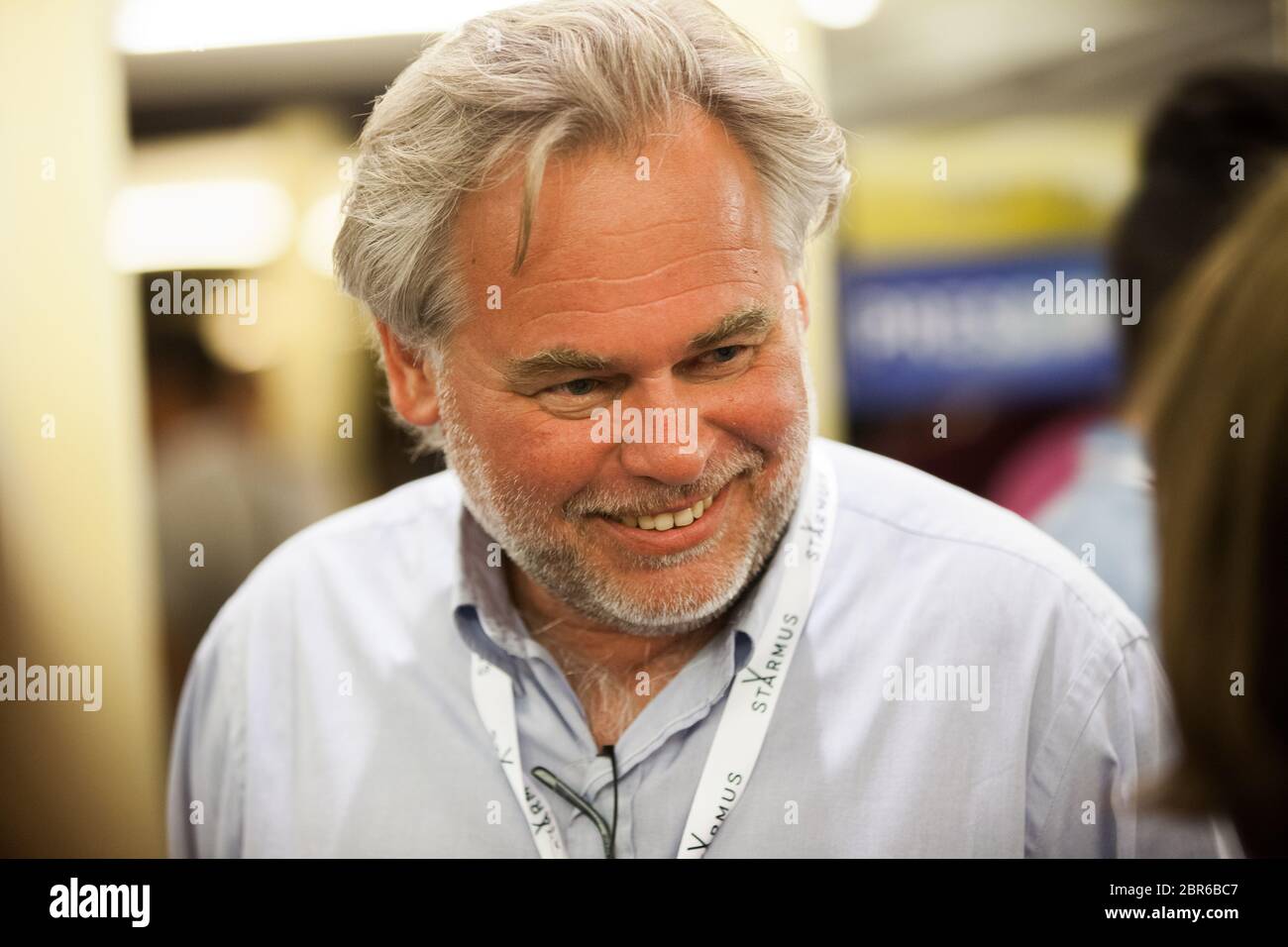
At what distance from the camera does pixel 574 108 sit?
4.37ft

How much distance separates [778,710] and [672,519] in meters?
0.29

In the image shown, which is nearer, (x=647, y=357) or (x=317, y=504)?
(x=647, y=357)

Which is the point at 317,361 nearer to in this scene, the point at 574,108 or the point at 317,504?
the point at 317,504

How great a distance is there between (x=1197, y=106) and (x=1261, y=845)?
0.97 meters

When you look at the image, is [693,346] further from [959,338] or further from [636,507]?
[959,338]

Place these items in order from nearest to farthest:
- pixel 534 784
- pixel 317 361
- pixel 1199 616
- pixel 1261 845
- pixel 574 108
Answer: pixel 1199 616
pixel 1261 845
pixel 574 108
pixel 534 784
pixel 317 361

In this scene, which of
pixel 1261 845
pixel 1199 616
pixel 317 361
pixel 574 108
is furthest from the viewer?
pixel 317 361

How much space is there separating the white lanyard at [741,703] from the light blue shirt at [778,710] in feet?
0.05

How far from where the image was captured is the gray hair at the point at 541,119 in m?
1.34

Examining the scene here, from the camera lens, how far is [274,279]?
5.41 feet

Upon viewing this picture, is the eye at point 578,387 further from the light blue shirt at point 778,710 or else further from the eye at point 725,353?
the light blue shirt at point 778,710
